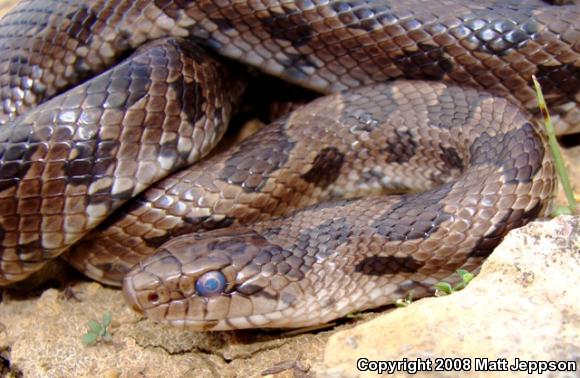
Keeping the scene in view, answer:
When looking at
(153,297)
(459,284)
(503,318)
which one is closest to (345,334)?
(503,318)

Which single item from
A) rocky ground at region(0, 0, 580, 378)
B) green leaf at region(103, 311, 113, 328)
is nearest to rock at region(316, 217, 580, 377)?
rocky ground at region(0, 0, 580, 378)

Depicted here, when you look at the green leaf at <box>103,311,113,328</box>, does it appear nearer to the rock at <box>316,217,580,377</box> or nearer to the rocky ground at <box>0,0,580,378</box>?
the rocky ground at <box>0,0,580,378</box>

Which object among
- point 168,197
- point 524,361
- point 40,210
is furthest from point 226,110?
point 524,361

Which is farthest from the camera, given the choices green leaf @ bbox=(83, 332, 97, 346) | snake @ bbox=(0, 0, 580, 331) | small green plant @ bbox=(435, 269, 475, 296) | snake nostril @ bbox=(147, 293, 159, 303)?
green leaf @ bbox=(83, 332, 97, 346)

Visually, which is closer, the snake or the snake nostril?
the snake nostril

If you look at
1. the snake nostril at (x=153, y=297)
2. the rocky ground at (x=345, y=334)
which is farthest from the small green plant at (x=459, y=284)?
the snake nostril at (x=153, y=297)
